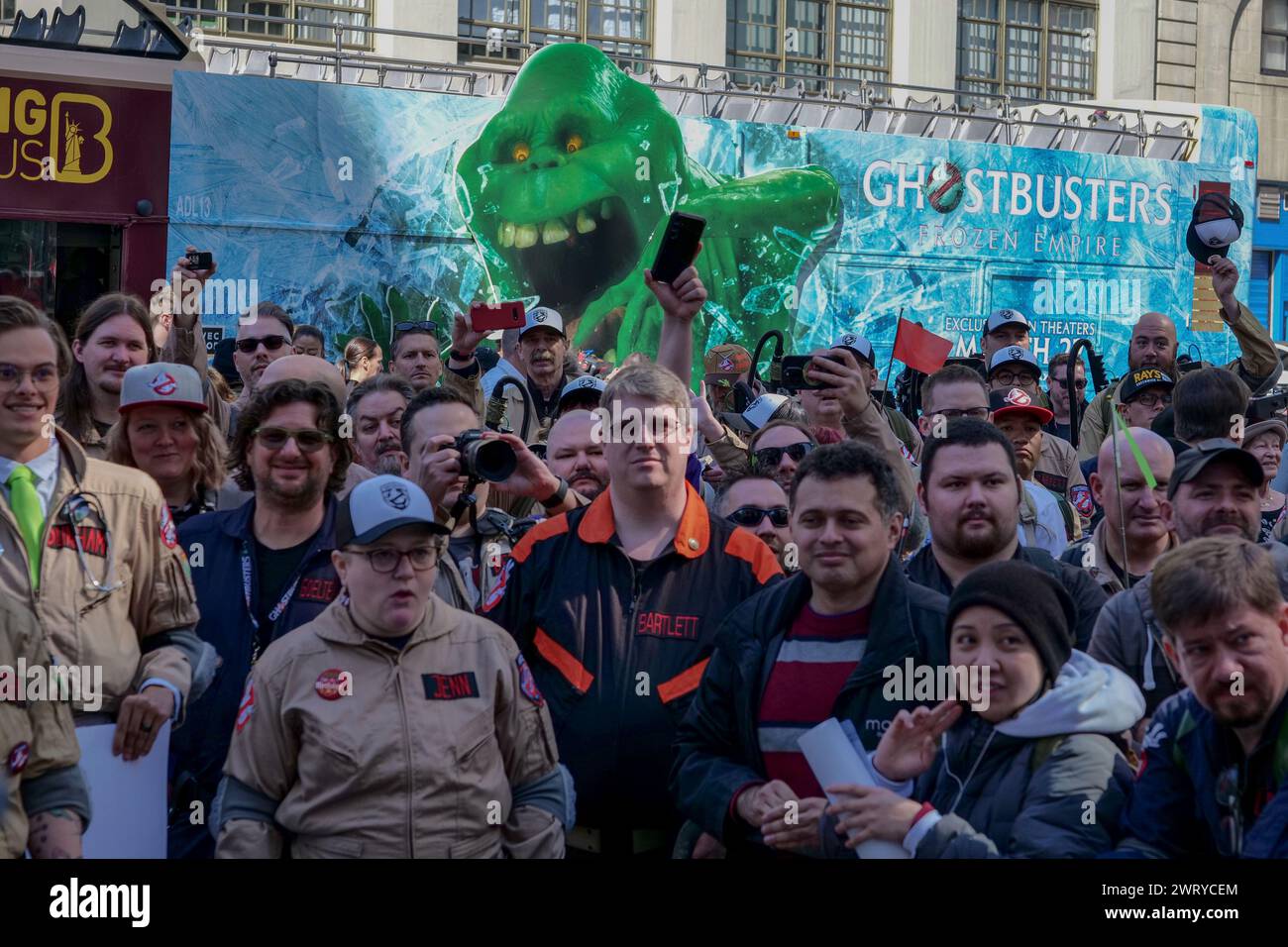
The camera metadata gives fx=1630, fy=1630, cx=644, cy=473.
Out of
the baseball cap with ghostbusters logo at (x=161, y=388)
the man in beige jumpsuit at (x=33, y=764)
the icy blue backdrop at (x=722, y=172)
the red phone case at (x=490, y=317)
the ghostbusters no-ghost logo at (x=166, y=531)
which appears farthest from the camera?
the icy blue backdrop at (x=722, y=172)

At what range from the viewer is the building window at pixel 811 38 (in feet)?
83.4

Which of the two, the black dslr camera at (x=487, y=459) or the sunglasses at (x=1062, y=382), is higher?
the sunglasses at (x=1062, y=382)

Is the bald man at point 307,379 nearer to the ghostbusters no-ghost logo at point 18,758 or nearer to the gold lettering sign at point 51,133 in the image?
the ghostbusters no-ghost logo at point 18,758

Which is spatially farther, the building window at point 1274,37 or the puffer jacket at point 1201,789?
the building window at point 1274,37

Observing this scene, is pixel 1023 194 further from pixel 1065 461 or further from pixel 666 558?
pixel 666 558

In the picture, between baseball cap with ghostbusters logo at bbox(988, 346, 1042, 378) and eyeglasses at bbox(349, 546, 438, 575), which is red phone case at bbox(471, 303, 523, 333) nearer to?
baseball cap with ghostbusters logo at bbox(988, 346, 1042, 378)

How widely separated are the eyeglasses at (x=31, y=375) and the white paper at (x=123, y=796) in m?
0.91

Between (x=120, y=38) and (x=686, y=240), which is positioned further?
(x=120, y=38)

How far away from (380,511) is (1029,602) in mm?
1571

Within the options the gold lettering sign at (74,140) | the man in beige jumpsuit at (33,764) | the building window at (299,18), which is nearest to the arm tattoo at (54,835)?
the man in beige jumpsuit at (33,764)

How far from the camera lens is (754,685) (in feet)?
13.3
